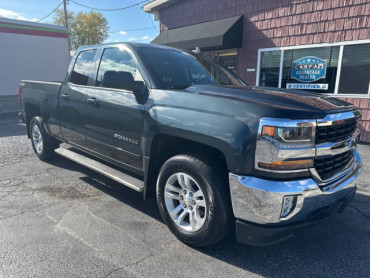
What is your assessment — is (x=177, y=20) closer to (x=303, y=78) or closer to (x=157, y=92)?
(x=303, y=78)

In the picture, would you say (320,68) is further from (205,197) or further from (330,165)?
(205,197)

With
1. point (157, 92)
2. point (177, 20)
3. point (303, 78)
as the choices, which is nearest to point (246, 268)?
point (157, 92)

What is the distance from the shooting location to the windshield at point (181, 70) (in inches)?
122

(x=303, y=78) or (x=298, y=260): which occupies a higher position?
(x=303, y=78)

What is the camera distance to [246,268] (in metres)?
2.41

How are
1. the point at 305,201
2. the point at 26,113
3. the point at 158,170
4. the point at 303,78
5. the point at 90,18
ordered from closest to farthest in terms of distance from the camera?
the point at 305,201
the point at 158,170
the point at 26,113
the point at 303,78
the point at 90,18

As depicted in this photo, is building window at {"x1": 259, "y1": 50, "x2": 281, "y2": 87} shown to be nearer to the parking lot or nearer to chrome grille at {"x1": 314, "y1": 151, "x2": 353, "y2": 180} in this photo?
the parking lot

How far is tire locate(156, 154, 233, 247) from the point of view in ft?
7.77

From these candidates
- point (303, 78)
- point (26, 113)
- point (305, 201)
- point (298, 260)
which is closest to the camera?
point (305, 201)

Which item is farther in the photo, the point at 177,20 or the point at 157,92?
the point at 177,20

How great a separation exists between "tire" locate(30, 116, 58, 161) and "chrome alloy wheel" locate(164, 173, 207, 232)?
3288mm

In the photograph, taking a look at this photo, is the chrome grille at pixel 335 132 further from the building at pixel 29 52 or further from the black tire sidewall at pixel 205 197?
the building at pixel 29 52

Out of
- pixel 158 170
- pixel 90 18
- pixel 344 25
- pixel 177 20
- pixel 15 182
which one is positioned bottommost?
pixel 15 182

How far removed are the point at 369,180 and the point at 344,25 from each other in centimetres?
452
